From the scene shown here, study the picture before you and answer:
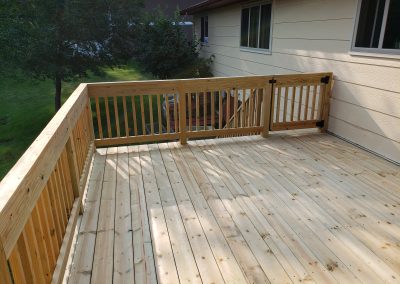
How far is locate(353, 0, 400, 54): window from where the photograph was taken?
361 centimetres

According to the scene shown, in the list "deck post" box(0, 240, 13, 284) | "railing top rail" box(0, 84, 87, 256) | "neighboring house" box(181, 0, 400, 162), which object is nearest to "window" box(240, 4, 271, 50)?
"neighboring house" box(181, 0, 400, 162)

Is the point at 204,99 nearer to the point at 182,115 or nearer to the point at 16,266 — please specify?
the point at 182,115

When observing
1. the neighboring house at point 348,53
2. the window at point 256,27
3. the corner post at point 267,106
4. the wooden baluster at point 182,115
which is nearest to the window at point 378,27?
→ the neighboring house at point 348,53

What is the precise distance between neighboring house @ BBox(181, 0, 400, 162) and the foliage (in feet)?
15.6

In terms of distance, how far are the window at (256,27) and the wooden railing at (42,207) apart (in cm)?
476

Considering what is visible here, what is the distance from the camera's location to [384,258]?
2234 millimetres

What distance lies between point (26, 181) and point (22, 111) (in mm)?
12913

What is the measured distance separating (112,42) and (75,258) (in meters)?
10.3

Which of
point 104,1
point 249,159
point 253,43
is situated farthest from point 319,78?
point 104,1

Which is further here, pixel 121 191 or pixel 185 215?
pixel 121 191

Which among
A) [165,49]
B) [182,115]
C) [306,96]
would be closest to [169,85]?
[182,115]

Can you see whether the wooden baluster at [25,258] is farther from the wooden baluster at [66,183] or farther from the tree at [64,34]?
the tree at [64,34]

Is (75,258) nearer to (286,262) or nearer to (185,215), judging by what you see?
(185,215)

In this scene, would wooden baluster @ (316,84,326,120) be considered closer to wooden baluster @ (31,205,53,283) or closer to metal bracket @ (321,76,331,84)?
metal bracket @ (321,76,331,84)
